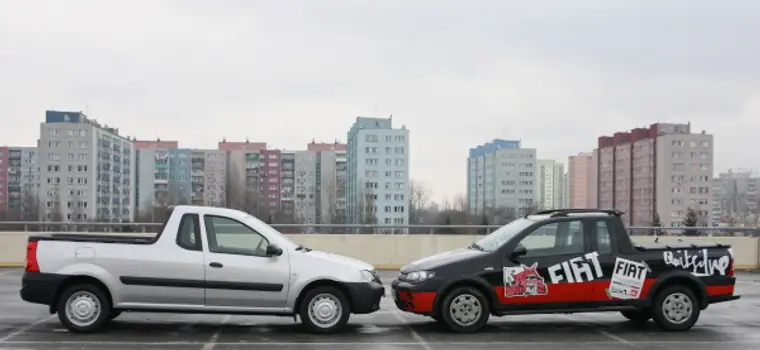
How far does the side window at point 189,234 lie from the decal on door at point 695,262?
616 centimetres

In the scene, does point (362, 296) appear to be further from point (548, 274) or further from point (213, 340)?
point (548, 274)

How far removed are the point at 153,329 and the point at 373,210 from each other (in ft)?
294

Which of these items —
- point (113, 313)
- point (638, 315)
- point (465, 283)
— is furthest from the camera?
point (638, 315)

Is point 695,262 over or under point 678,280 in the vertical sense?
over

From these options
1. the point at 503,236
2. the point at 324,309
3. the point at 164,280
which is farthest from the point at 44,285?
the point at 503,236

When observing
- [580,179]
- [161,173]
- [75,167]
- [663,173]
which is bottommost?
[580,179]

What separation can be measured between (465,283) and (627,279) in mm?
2183

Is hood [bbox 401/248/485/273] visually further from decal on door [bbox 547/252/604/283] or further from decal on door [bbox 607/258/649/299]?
decal on door [bbox 607/258/649/299]

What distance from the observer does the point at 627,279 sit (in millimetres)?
9555

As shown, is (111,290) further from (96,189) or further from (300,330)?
(96,189)

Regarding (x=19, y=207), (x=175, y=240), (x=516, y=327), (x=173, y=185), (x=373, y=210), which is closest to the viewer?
(x=175, y=240)

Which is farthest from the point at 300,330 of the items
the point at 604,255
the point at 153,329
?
the point at 604,255

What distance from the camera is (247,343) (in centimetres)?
862

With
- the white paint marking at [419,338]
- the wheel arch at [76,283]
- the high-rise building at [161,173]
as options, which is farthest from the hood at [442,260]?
the high-rise building at [161,173]
